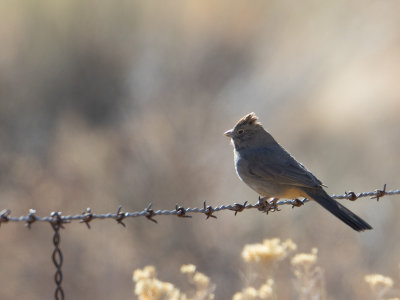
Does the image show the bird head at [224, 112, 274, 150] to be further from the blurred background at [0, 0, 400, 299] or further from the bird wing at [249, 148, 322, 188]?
the blurred background at [0, 0, 400, 299]

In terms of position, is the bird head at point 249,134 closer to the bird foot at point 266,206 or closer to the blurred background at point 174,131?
the bird foot at point 266,206

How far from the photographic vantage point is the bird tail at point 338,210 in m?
5.62

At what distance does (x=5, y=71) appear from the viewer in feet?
39.1

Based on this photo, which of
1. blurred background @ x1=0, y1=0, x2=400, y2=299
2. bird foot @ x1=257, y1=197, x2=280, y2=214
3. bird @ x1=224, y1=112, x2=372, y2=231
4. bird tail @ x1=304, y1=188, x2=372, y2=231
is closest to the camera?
bird tail @ x1=304, y1=188, x2=372, y2=231

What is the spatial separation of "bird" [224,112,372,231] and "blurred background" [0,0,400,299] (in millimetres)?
2708

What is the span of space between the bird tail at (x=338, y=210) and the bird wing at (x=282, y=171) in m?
0.09

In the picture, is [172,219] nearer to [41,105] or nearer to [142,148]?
[142,148]

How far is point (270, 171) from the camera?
6.74 meters

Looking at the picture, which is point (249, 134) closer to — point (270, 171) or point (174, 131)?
point (270, 171)

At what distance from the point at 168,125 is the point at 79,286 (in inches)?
117

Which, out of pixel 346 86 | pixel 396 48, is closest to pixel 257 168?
pixel 346 86

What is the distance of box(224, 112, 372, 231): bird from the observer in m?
6.29

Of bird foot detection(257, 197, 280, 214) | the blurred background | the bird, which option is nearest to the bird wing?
the bird

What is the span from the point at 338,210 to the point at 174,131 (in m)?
5.27
